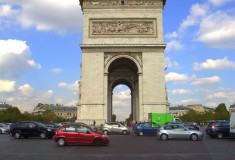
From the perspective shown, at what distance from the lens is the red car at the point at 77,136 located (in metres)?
17.5

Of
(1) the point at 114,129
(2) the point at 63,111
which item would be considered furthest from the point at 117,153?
(2) the point at 63,111

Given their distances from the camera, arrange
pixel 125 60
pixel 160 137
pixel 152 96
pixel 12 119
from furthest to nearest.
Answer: pixel 12 119 → pixel 125 60 → pixel 152 96 → pixel 160 137

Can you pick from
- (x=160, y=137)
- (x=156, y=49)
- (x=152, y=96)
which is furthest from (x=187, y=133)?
(x=156, y=49)

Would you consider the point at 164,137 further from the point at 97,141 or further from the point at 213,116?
the point at 213,116

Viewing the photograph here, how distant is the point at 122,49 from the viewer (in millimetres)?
38688

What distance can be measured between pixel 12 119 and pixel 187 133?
221 feet

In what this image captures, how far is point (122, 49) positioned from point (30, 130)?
17.3m

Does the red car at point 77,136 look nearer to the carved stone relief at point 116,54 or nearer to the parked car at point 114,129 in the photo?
the parked car at point 114,129

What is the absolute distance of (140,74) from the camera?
38688 millimetres

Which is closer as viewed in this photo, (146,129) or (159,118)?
(146,129)

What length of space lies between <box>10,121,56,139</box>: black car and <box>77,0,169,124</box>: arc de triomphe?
1229 centimetres

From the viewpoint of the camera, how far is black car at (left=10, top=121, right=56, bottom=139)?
24609 mm

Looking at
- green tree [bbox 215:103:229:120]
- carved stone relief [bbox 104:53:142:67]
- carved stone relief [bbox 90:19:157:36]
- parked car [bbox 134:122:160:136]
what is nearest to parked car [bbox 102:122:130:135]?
parked car [bbox 134:122:160:136]

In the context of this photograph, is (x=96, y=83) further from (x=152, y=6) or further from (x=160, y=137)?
(x=160, y=137)
